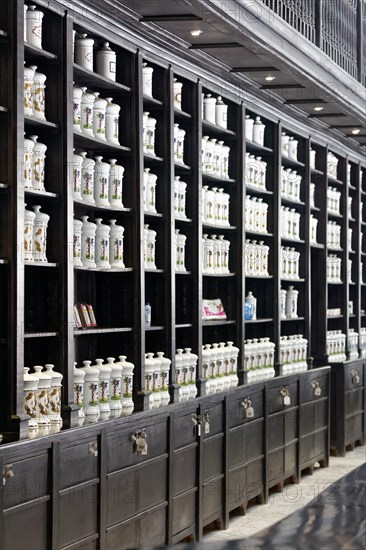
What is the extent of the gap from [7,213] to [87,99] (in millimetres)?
1132

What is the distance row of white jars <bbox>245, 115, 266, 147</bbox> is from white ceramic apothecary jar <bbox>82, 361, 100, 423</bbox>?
3280 mm

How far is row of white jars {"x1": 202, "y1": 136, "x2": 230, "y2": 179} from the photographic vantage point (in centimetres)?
764

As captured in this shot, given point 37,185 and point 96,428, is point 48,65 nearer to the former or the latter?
point 37,185

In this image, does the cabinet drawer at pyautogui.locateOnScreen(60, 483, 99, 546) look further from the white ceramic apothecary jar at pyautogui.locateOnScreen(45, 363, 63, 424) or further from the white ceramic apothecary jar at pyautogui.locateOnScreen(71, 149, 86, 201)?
the white ceramic apothecary jar at pyautogui.locateOnScreen(71, 149, 86, 201)

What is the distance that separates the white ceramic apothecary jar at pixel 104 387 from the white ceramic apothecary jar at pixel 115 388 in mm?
44

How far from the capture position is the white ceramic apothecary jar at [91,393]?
577 centimetres

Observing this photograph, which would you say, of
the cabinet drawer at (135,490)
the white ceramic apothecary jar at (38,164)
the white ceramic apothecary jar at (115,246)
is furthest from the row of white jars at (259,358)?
the white ceramic apothecary jar at (38,164)

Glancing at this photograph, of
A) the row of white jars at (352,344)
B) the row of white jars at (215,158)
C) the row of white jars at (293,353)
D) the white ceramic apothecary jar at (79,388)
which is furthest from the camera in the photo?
the row of white jars at (352,344)

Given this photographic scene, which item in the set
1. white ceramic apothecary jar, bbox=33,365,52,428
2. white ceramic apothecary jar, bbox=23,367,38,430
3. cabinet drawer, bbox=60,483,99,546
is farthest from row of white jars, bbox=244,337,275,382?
white ceramic apothecary jar, bbox=23,367,38,430

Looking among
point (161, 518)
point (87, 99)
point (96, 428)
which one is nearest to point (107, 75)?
point (87, 99)

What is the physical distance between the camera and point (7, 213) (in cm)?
500

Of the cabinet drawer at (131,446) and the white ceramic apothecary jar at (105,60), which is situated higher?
the white ceramic apothecary jar at (105,60)

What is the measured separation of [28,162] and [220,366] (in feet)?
9.85

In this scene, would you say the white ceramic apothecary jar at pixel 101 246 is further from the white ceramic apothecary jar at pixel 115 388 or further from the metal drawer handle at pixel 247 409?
the metal drawer handle at pixel 247 409
